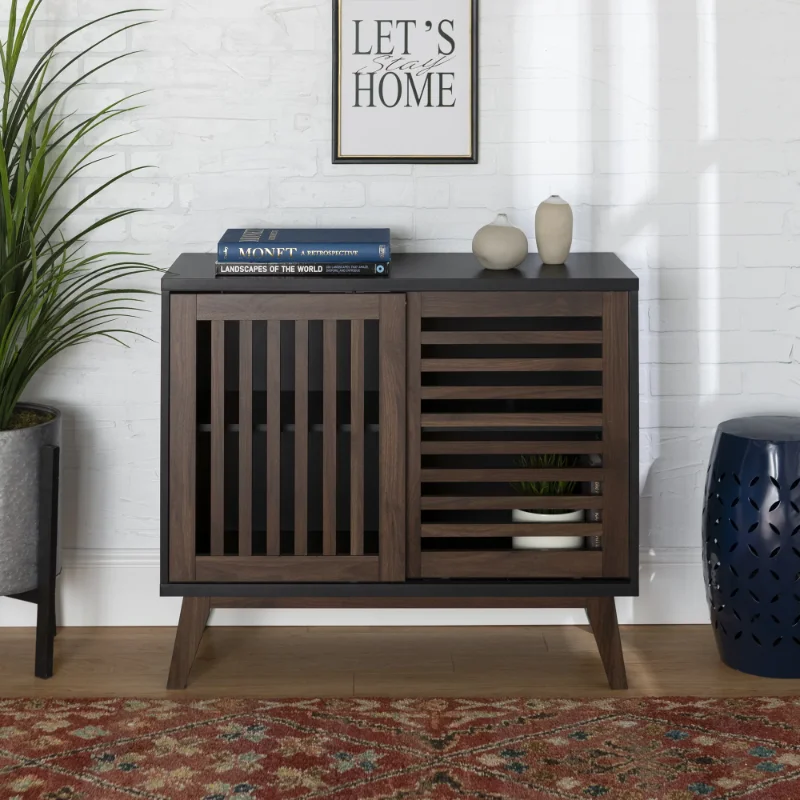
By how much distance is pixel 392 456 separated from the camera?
2.25m

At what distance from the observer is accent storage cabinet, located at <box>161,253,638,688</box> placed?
2.21 m

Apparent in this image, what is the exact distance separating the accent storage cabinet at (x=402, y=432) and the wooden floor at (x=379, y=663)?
13cm

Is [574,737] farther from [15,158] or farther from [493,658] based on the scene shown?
[15,158]

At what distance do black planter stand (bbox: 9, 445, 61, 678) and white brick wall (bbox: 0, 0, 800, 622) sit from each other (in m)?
0.30

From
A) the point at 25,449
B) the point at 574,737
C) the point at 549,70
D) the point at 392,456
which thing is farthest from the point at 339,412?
the point at 549,70

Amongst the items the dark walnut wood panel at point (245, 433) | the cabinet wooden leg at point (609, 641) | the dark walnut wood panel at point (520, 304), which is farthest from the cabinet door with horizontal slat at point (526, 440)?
the dark walnut wood panel at point (245, 433)

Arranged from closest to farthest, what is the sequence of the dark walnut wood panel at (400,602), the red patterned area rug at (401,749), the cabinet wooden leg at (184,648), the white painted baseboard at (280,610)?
the red patterned area rug at (401,749)
the cabinet wooden leg at (184,648)
the dark walnut wood panel at (400,602)
the white painted baseboard at (280,610)

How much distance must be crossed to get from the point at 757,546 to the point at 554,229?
84cm

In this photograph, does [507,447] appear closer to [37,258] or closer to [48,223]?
[37,258]

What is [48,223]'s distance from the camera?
2596 millimetres

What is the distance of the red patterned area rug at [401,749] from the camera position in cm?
187

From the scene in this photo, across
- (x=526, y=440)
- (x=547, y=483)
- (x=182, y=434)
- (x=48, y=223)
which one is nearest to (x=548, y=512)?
(x=547, y=483)

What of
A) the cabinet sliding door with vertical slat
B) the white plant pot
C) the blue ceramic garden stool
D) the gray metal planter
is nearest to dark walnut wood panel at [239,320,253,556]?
the cabinet sliding door with vertical slat

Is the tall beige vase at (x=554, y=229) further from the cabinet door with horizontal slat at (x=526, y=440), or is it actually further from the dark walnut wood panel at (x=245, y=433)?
the dark walnut wood panel at (x=245, y=433)
